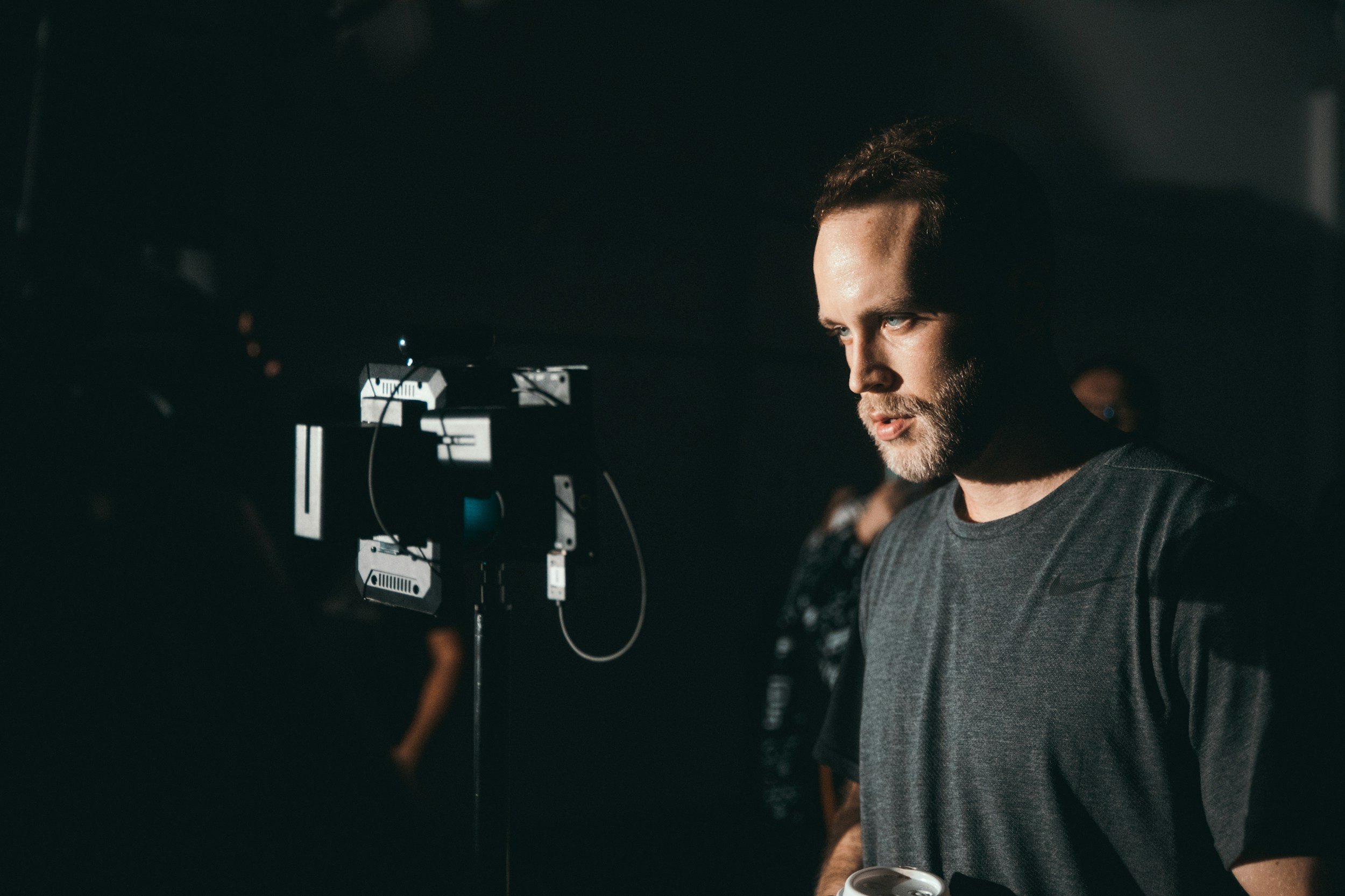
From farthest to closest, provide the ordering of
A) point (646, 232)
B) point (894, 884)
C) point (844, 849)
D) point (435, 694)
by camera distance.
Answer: point (646, 232), point (435, 694), point (844, 849), point (894, 884)

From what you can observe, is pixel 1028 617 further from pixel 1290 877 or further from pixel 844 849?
pixel 844 849

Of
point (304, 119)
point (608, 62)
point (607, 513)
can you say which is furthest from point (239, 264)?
point (608, 62)

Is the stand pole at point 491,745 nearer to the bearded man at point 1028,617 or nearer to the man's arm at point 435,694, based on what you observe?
the bearded man at point 1028,617

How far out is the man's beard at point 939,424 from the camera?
A: 1.05 meters

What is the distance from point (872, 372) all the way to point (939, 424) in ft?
0.32

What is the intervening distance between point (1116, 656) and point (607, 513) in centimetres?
291

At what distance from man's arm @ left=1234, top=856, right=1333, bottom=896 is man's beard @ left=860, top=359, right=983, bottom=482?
18.7 inches

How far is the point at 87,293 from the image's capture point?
73.8 inches

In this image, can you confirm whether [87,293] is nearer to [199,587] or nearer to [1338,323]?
[199,587]

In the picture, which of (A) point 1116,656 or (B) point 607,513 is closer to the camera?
(A) point 1116,656

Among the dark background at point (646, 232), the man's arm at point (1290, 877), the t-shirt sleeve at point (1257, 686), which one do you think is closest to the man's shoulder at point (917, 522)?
the t-shirt sleeve at point (1257, 686)

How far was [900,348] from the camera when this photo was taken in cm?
107

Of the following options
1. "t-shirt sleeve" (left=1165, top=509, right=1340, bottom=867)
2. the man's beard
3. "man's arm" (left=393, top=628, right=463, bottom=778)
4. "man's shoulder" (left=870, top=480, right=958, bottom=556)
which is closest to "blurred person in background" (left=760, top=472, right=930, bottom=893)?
"man's arm" (left=393, top=628, right=463, bottom=778)

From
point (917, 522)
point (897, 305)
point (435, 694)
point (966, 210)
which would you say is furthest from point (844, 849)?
point (435, 694)
